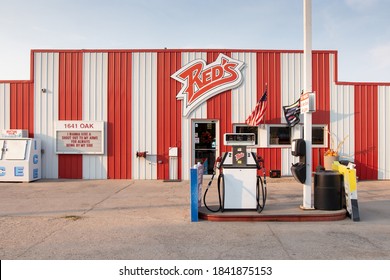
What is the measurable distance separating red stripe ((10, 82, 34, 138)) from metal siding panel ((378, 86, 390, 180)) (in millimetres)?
14602

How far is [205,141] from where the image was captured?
1345 centimetres

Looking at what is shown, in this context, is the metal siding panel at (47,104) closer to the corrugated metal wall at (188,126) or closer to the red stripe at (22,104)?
the red stripe at (22,104)

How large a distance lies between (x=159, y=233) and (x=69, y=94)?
9.60m

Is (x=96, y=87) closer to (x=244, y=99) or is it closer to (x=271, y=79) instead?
(x=244, y=99)

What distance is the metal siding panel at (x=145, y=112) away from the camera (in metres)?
13.2

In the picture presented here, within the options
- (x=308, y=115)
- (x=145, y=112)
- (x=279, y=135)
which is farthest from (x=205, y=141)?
(x=308, y=115)

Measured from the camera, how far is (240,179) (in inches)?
280

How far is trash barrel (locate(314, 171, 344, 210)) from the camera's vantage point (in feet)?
23.7

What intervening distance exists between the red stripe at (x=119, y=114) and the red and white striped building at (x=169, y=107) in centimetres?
4

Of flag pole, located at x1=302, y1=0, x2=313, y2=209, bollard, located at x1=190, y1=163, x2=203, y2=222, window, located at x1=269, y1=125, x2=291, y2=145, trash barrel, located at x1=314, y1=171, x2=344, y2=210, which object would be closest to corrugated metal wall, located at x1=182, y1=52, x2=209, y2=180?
window, located at x1=269, y1=125, x2=291, y2=145

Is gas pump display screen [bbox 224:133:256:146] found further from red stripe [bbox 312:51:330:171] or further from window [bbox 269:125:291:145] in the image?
red stripe [bbox 312:51:330:171]

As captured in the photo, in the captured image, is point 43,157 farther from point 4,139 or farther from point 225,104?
point 225,104

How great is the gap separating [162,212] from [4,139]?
336 inches

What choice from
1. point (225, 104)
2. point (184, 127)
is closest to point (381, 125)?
point (225, 104)
